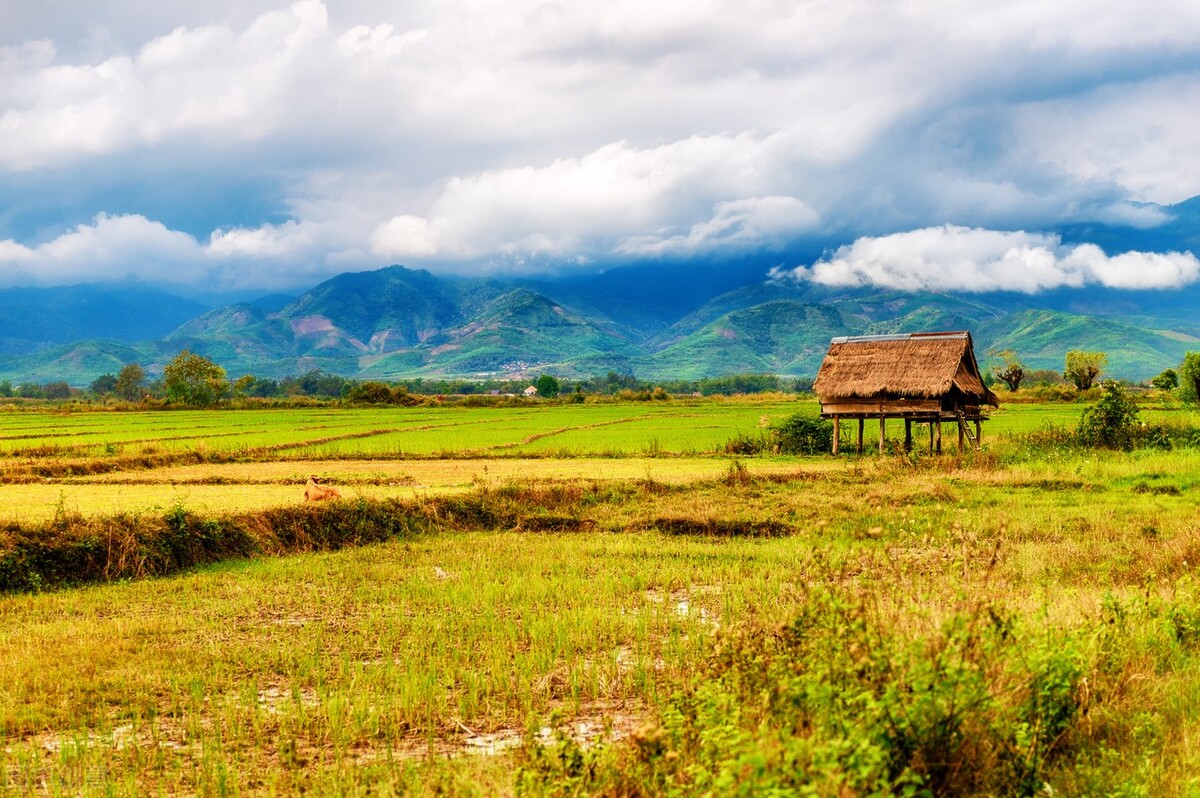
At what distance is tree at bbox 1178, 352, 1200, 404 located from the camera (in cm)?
4072

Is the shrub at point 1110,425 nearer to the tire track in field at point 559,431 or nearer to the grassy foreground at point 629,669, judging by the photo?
the grassy foreground at point 629,669

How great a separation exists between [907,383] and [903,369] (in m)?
0.61

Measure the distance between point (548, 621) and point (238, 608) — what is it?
3.54 meters

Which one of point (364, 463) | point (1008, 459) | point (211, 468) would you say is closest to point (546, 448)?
point (364, 463)

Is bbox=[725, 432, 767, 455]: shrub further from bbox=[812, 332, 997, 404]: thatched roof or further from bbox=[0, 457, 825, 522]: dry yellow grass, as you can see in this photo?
bbox=[0, 457, 825, 522]: dry yellow grass

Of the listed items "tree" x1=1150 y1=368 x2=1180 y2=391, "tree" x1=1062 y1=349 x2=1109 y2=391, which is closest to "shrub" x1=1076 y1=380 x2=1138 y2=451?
"tree" x1=1150 y1=368 x2=1180 y2=391

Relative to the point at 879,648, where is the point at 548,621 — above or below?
below

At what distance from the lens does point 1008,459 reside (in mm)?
22000

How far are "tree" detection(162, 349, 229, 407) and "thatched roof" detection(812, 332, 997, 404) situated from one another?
177 feet

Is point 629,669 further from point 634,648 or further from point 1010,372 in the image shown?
point 1010,372

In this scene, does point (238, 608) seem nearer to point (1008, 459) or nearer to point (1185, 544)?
point (1185, 544)

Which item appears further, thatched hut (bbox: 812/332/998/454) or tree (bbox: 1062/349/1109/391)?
tree (bbox: 1062/349/1109/391)

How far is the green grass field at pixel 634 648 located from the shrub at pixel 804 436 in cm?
924

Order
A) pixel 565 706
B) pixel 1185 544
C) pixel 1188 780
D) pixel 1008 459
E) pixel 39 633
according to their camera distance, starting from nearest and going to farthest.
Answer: pixel 1188 780, pixel 565 706, pixel 39 633, pixel 1185 544, pixel 1008 459
